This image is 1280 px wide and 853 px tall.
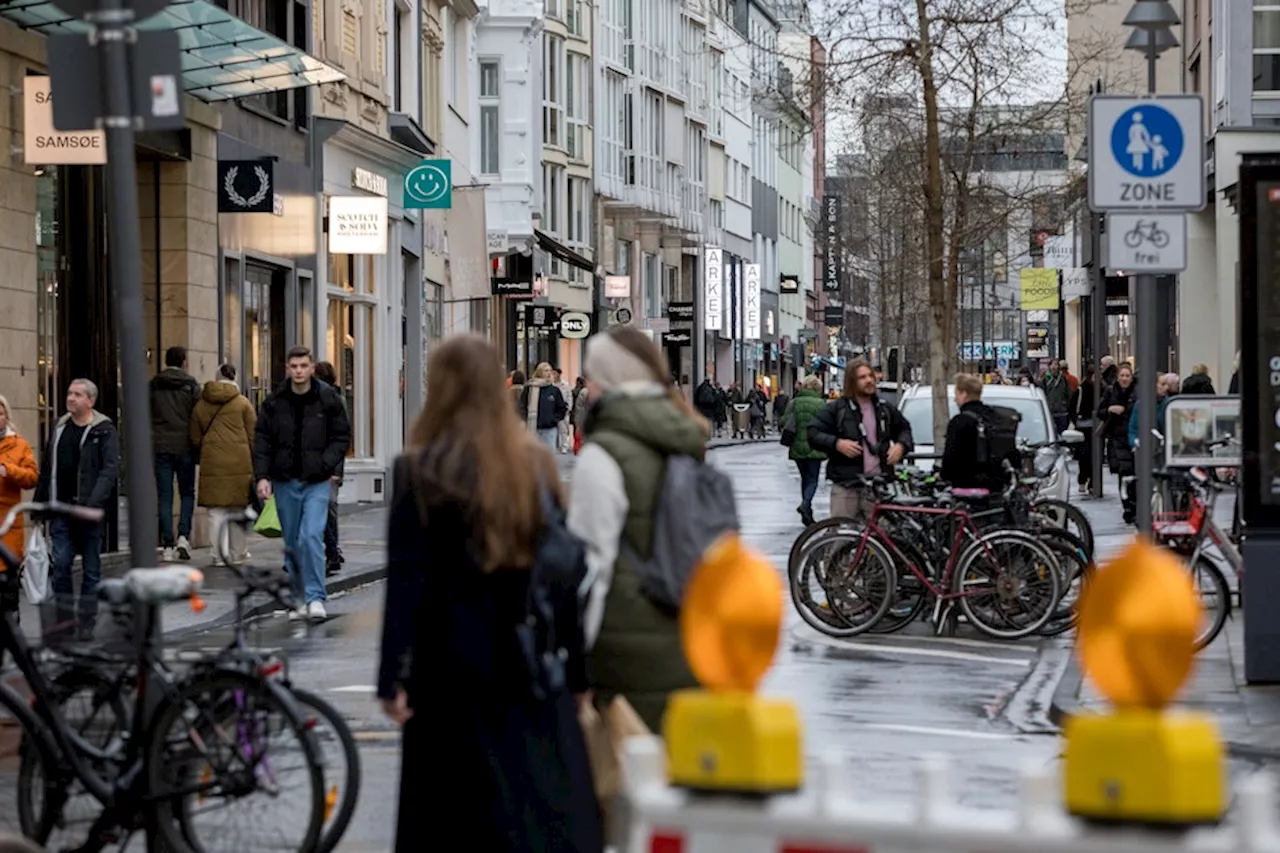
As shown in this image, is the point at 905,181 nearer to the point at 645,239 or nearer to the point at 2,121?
the point at 2,121

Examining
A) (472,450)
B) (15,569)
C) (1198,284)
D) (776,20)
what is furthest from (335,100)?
(776,20)

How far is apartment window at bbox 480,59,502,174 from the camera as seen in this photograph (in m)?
56.0

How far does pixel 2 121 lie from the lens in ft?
65.3

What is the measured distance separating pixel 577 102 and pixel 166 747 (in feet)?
198

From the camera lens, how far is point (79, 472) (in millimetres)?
16562

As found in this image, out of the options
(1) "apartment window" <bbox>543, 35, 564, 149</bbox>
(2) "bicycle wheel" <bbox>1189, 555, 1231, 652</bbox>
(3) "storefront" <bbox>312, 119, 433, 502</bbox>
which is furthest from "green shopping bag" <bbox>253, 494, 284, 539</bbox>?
(1) "apartment window" <bbox>543, 35, 564, 149</bbox>

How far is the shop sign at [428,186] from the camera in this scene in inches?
1257

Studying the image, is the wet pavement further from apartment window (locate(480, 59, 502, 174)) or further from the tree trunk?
apartment window (locate(480, 59, 502, 174))

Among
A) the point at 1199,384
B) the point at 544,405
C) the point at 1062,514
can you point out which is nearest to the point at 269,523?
the point at 1062,514

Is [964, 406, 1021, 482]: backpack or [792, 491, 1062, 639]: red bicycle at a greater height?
[964, 406, 1021, 482]: backpack

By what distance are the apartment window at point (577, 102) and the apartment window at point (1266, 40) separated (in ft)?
96.9

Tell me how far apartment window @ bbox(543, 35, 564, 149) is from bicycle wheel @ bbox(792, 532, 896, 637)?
1859 inches

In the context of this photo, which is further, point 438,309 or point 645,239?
point 645,239

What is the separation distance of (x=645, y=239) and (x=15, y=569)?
70618 mm
